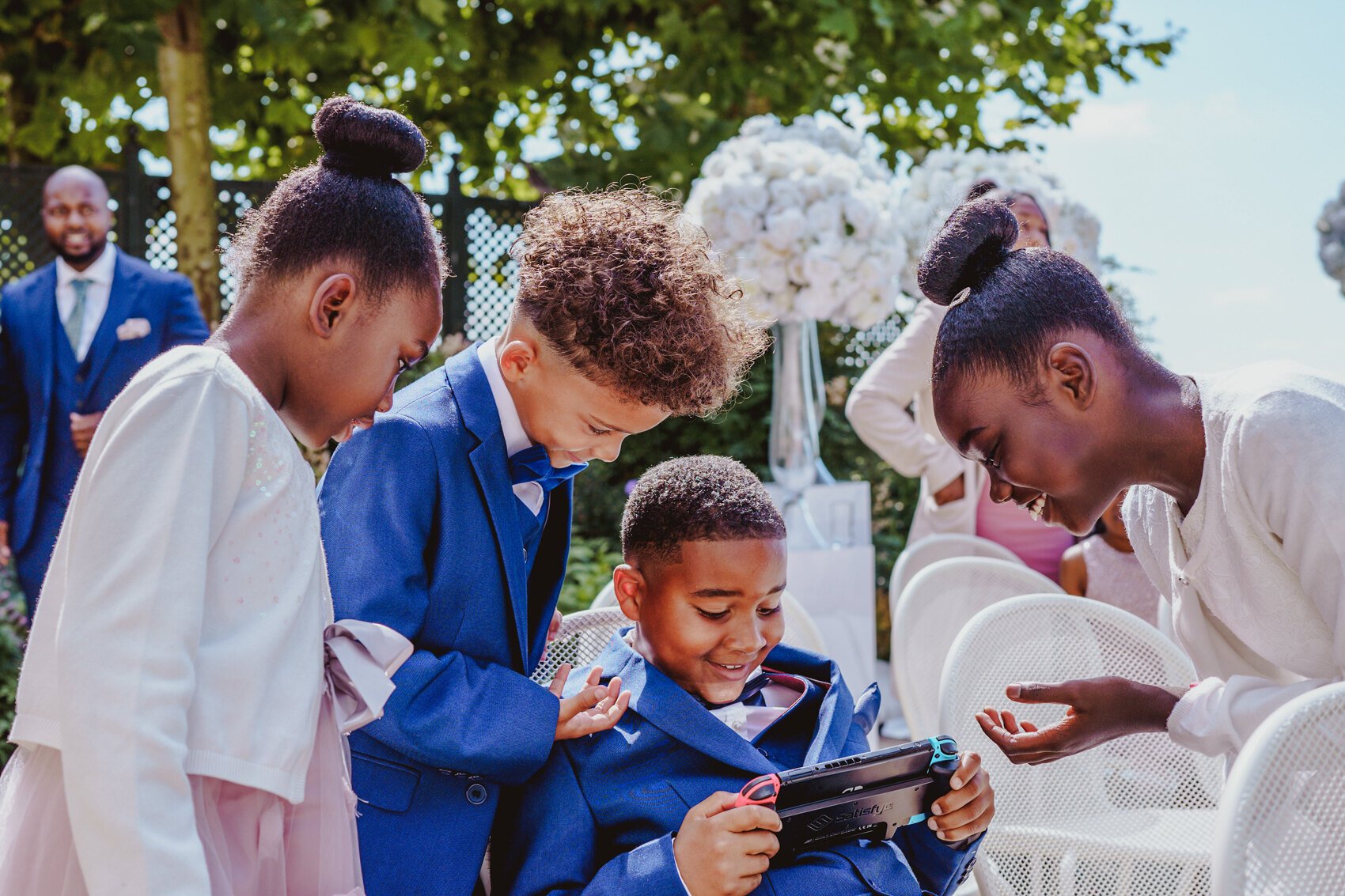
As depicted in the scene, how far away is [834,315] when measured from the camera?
426cm

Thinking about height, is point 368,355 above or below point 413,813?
above

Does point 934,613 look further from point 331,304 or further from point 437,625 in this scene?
point 331,304

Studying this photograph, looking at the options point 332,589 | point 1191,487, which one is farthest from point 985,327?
point 332,589

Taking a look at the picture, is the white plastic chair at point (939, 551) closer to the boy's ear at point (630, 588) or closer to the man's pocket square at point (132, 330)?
the boy's ear at point (630, 588)

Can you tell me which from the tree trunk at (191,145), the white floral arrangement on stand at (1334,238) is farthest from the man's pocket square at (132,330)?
the white floral arrangement on stand at (1334,238)

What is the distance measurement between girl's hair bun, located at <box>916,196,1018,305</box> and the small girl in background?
203cm

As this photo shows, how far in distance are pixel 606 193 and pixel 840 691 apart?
0.92 meters

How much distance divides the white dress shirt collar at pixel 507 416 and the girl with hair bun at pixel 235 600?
278 millimetres

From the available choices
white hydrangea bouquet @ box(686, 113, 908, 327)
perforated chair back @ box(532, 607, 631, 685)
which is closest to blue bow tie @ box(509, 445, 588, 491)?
perforated chair back @ box(532, 607, 631, 685)

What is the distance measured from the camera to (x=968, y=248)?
5.79ft

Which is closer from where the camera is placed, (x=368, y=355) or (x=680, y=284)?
(x=368, y=355)

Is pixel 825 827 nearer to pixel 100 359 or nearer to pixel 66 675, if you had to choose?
pixel 66 675

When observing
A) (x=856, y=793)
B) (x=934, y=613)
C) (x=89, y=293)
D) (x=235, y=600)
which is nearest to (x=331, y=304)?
(x=235, y=600)

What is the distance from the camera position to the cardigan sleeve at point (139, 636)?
113cm
